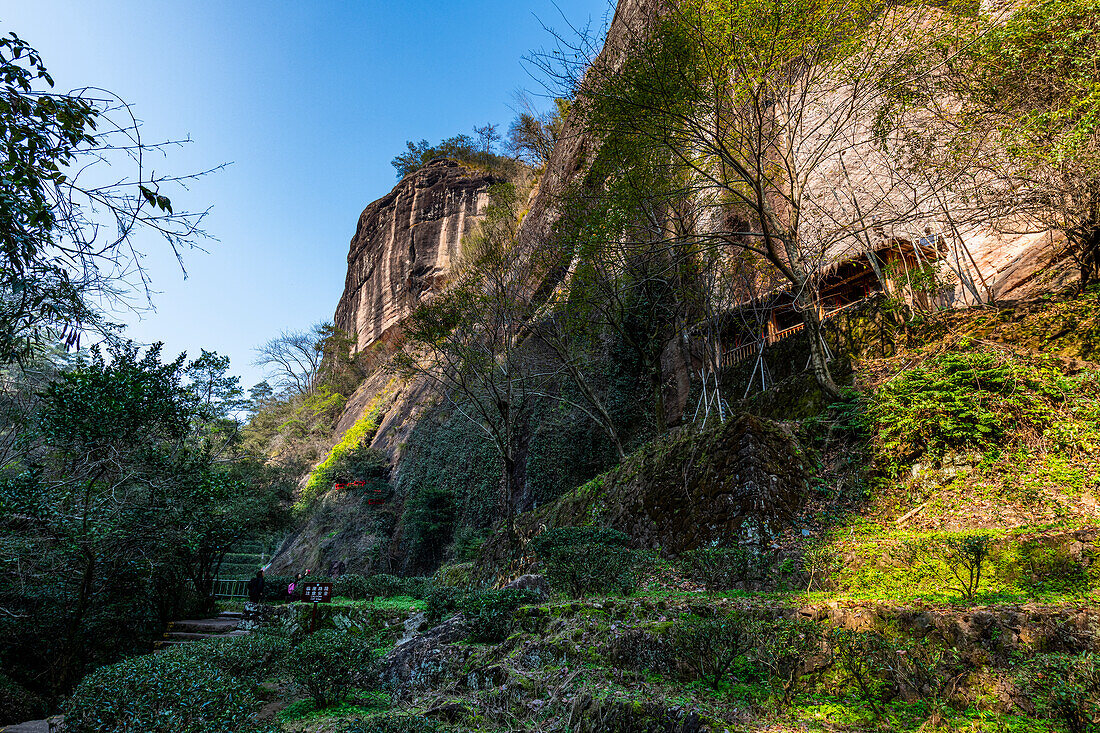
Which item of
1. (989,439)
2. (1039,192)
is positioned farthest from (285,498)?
(1039,192)

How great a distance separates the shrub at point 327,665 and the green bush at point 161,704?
1.40 meters

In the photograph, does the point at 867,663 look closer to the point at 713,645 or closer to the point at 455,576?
the point at 713,645

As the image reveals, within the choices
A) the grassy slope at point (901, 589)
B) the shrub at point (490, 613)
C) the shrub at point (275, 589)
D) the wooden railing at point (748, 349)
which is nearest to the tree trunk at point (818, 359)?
Result: the grassy slope at point (901, 589)

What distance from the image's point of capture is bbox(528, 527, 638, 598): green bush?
19.4 ft

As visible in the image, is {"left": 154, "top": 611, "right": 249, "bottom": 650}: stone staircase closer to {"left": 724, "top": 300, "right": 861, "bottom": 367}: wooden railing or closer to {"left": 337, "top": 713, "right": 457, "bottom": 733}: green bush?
{"left": 337, "top": 713, "right": 457, "bottom": 733}: green bush

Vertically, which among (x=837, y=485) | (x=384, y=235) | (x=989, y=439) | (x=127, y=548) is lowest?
(x=127, y=548)

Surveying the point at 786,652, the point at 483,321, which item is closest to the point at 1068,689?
the point at 786,652

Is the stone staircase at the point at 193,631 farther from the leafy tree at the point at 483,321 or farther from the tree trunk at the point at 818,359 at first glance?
the tree trunk at the point at 818,359

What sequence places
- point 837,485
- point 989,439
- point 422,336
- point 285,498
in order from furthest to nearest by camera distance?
point 285,498, point 422,336, point 837,485, point 989,439

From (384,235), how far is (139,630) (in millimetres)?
30742

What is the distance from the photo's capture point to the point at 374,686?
612cm

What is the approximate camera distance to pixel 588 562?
19.8 ft

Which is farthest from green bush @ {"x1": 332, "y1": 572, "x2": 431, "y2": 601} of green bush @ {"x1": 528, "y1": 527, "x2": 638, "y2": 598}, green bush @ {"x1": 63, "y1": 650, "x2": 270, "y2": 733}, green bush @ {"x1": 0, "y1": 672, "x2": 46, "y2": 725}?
green bush @ {"x1": 63, "y1": 650, "x2": 270, "y2": 733}

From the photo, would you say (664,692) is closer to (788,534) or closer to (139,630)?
(788,534)
